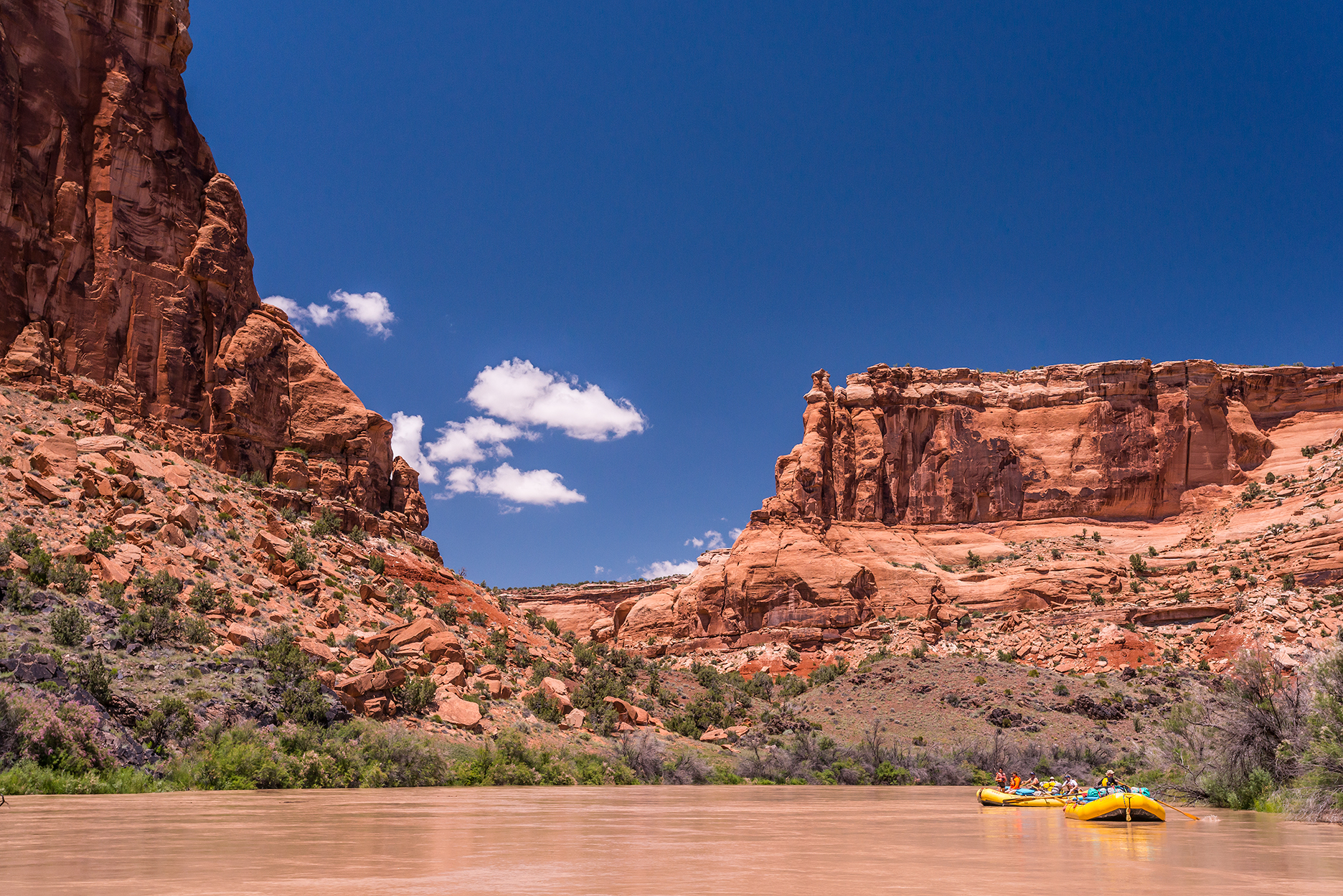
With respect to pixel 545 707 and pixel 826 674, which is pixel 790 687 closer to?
pixel 826 674

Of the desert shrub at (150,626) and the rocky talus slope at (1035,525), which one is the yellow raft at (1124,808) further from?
the rocky talus slope at (1035,525)

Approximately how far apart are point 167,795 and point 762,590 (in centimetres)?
4863

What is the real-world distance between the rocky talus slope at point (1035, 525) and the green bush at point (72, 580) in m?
38.8

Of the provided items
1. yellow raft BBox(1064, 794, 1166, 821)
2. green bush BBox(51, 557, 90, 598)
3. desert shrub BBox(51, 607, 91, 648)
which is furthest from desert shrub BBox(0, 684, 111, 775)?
yellow raft BBox(1064, 794, 1166, 821)

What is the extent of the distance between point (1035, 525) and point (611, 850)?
6861cm

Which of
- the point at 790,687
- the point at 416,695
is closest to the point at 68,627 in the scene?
the point at 416,695

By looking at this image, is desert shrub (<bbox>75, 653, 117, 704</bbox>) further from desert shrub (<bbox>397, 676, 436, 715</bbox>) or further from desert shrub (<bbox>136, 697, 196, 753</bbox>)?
desert shrub (<bbox>397, 676, 436, 715</bbox>)

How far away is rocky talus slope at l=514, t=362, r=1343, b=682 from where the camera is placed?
168ft

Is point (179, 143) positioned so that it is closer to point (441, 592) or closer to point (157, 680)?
point (441, 592)

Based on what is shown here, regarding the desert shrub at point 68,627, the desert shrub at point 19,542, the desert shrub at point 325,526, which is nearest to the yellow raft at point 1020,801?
the desert shrub at point 68,627

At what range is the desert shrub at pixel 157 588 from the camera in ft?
79.5

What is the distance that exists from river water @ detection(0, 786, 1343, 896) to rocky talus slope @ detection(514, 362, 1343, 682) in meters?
38.6

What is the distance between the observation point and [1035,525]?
7088 centimetres

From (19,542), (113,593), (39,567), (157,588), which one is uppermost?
(19,542)
